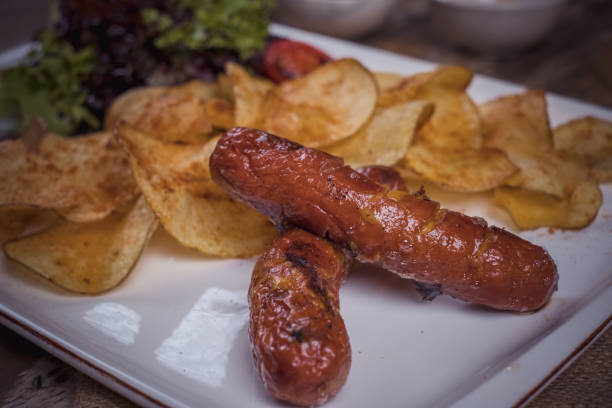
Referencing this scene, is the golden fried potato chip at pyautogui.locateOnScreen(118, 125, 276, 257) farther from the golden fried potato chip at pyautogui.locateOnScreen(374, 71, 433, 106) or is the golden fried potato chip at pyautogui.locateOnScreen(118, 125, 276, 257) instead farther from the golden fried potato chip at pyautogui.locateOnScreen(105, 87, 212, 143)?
the golden fried potato chip at pyautogui.locateOnScreen(374, 71, 433, 106)

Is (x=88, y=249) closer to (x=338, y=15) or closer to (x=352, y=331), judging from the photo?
(x=352, y=331)

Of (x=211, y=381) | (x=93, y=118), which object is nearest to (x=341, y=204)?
(x=211, y=381)

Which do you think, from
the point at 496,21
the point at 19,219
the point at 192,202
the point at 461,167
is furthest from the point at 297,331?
the point at 496,21

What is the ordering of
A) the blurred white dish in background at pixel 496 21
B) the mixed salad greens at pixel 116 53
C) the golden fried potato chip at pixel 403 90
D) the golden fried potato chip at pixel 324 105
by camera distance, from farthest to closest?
the blurred white dish in background at pixel 496 21, the mixed salad greens at pixel 116 53, the golden fried potato chip at pixel 403 90, the golden fried potato chip at pixel 324 105

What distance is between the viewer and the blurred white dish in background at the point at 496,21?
320cm

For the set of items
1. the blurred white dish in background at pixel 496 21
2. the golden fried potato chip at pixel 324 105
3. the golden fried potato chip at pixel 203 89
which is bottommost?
the golden fried potato chip at pixel 203 89

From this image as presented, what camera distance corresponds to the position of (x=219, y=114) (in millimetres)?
2279

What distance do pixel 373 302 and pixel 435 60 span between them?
246cm

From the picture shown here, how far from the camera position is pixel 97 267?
1818 mm

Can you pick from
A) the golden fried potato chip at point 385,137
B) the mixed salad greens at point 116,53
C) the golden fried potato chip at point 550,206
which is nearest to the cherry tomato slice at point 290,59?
the mixed salad greens at point 116,53

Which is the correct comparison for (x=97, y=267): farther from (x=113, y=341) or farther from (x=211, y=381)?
(x=211, y=381)

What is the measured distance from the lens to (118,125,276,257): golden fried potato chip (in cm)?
184

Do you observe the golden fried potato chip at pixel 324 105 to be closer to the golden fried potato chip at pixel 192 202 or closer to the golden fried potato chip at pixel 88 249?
the golden fried potato chip at pixel 192 202

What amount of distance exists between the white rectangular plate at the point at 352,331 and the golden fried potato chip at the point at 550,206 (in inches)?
1.8
